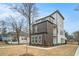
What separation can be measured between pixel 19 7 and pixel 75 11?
590 millimetres

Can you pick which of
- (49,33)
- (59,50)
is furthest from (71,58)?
(49,33)

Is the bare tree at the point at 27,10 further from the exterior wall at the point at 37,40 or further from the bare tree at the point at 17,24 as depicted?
the exterior wall at the point at 37,40

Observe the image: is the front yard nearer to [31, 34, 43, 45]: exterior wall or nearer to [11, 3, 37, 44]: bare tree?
[31, 34, 43, 45]: exterior wall

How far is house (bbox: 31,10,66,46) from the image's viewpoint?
243 cm

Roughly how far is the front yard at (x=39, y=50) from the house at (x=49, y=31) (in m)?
0.06

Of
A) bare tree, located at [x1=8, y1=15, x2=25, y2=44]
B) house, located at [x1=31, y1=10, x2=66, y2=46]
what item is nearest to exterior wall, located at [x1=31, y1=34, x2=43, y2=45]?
house, located at [x1=31, y1=10, x2=66, y2=46]

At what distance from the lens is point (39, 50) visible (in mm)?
2428

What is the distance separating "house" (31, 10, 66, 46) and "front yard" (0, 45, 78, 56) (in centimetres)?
6

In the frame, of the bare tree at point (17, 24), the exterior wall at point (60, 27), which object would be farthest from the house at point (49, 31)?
the bare tree at point (17, 24)

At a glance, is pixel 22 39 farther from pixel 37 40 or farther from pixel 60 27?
pixel 60 27

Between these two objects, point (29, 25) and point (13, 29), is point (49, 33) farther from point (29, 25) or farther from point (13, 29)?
point (13, 29)

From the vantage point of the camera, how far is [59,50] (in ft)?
7.96

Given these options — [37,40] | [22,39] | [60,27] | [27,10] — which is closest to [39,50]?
[37,40]

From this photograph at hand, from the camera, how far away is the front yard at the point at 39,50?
241cm
